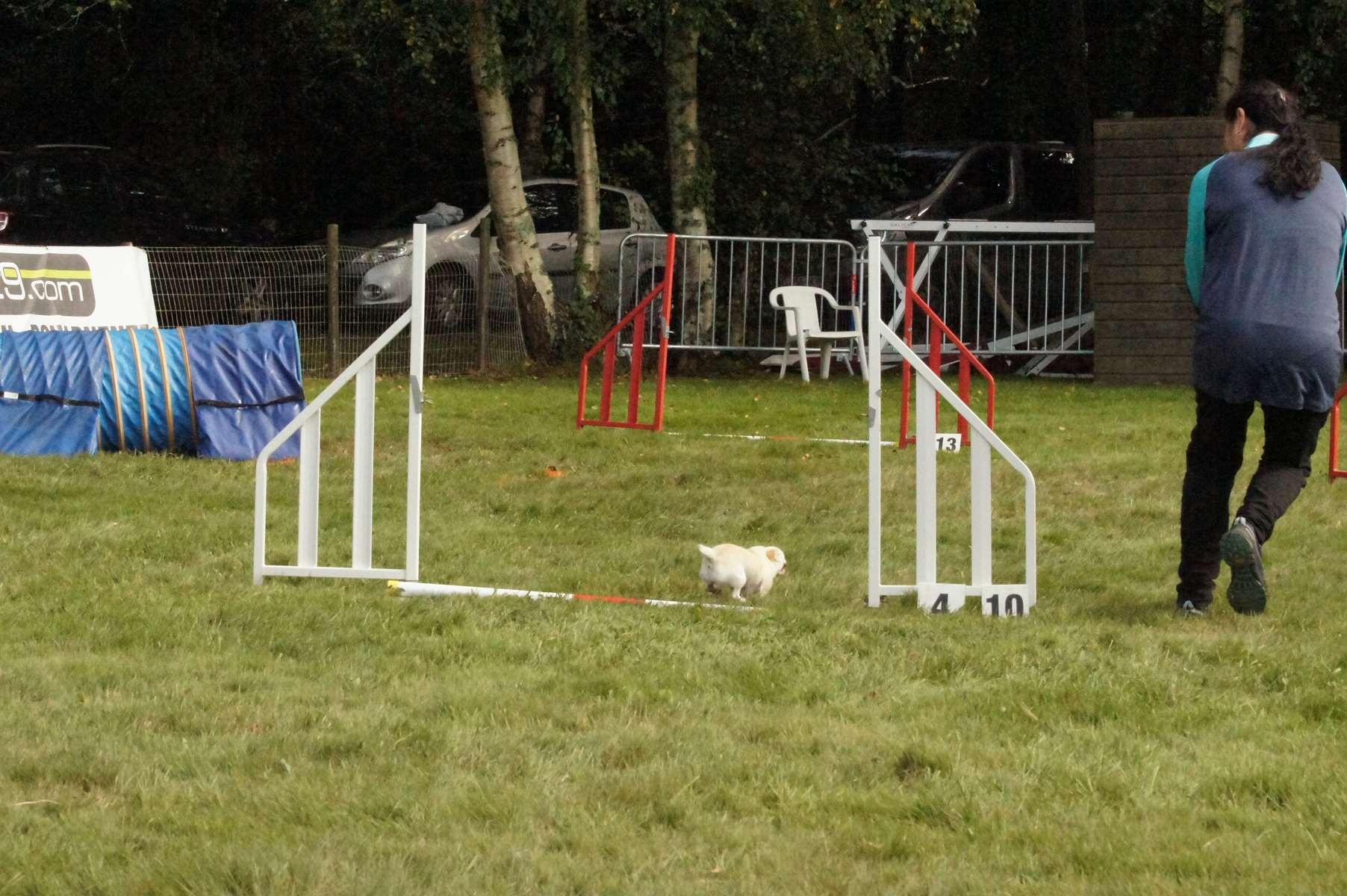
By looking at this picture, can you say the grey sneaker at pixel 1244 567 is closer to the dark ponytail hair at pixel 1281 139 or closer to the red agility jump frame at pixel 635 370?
the dark ponytail hair at pixel 1281 139

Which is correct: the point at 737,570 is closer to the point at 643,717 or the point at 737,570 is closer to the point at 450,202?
the point at 643,717

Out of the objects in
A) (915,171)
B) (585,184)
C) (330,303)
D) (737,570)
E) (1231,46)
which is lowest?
(737,570)

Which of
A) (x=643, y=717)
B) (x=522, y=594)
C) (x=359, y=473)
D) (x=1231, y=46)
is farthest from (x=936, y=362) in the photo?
(x=1231, y=46)

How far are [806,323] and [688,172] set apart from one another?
196cm

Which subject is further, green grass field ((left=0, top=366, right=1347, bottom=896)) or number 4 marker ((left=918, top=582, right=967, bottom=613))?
number 4 marker ((left=918, top=582, right=967, bottom=613))

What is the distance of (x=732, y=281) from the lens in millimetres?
15648

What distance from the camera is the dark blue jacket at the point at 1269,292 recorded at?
17.6ft

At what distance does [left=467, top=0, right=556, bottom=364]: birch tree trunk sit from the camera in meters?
14.4

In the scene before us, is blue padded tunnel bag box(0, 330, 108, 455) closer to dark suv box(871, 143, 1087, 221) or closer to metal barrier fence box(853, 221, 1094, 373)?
metal barrier fence box(853, 221, 1094, 373)

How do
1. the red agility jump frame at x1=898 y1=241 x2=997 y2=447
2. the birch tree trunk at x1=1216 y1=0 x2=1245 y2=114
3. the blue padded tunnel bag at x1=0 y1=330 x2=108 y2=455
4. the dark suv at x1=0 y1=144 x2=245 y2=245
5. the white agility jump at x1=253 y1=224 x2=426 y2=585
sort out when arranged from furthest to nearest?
the dark suv at x1=0 y1=144 x2=245 y2=245
the birch tree trunk at x1=1216 y1=0 x2=1245 y2=114
the blue padded tunnel bag at x1=0 y1=330 x2=108 y2=455
the red agility jump frame at x1=898 y1=241 x2=997 y2=447
the white agility jump at x1=253 y1=224 x2=426 y2=585

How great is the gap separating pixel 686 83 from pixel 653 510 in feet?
27.2

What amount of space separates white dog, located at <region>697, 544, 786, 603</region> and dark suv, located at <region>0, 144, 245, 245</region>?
1120cm

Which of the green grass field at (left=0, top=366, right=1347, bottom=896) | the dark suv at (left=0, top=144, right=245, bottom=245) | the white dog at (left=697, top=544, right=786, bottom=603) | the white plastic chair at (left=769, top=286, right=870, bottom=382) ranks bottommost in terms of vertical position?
the green grass field at (left=0, top=366, right=1347, bottom=896)

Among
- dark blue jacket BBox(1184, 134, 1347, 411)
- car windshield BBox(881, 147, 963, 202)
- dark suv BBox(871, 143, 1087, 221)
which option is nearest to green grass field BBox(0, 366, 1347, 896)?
dark blue jacket BBox(1184, 134, 1347, 411)
